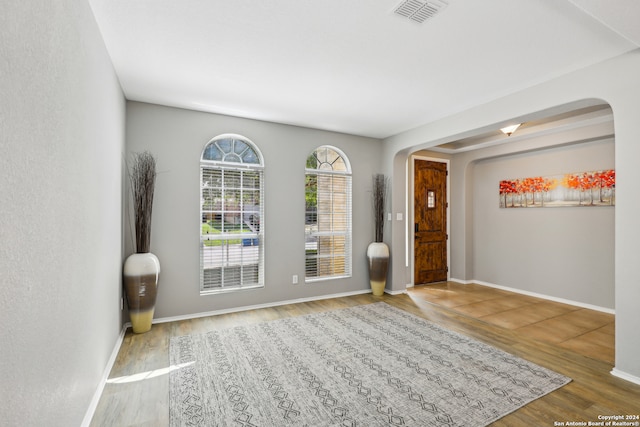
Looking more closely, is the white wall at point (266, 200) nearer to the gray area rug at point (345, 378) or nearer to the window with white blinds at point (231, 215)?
the window with white blinds at point (231, 215)

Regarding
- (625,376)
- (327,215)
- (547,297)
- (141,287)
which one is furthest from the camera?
(327,215)

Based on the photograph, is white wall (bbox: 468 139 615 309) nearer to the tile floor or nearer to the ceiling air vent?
the tile floor

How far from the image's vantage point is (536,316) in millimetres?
3990

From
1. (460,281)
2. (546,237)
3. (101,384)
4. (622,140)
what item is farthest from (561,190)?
(101,384)

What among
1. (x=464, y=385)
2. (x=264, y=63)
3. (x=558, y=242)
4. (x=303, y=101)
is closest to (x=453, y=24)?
(x=264, y=63)

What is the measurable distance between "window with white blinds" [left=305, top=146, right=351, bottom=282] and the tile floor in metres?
1.43

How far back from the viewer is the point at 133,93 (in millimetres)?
3387

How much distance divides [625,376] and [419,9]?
3.20 m

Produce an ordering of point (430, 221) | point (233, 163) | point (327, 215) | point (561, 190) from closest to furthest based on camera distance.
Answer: point (233, 163) < point (561, 190) < point (327, 215) < point (430, 221)

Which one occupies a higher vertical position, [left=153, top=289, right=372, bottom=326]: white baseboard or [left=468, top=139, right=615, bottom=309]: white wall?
[left=468, top=139, right=615, bottom=309]: white wall

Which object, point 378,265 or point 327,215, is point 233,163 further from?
point 378,265

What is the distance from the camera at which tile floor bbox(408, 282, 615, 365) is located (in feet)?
10.5

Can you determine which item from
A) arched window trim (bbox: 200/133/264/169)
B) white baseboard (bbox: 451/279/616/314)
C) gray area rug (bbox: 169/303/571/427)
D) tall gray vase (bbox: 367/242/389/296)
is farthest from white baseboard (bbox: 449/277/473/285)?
arched window trim (bbox: 200/133/264/169)

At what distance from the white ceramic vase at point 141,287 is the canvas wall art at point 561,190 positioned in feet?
17.9
